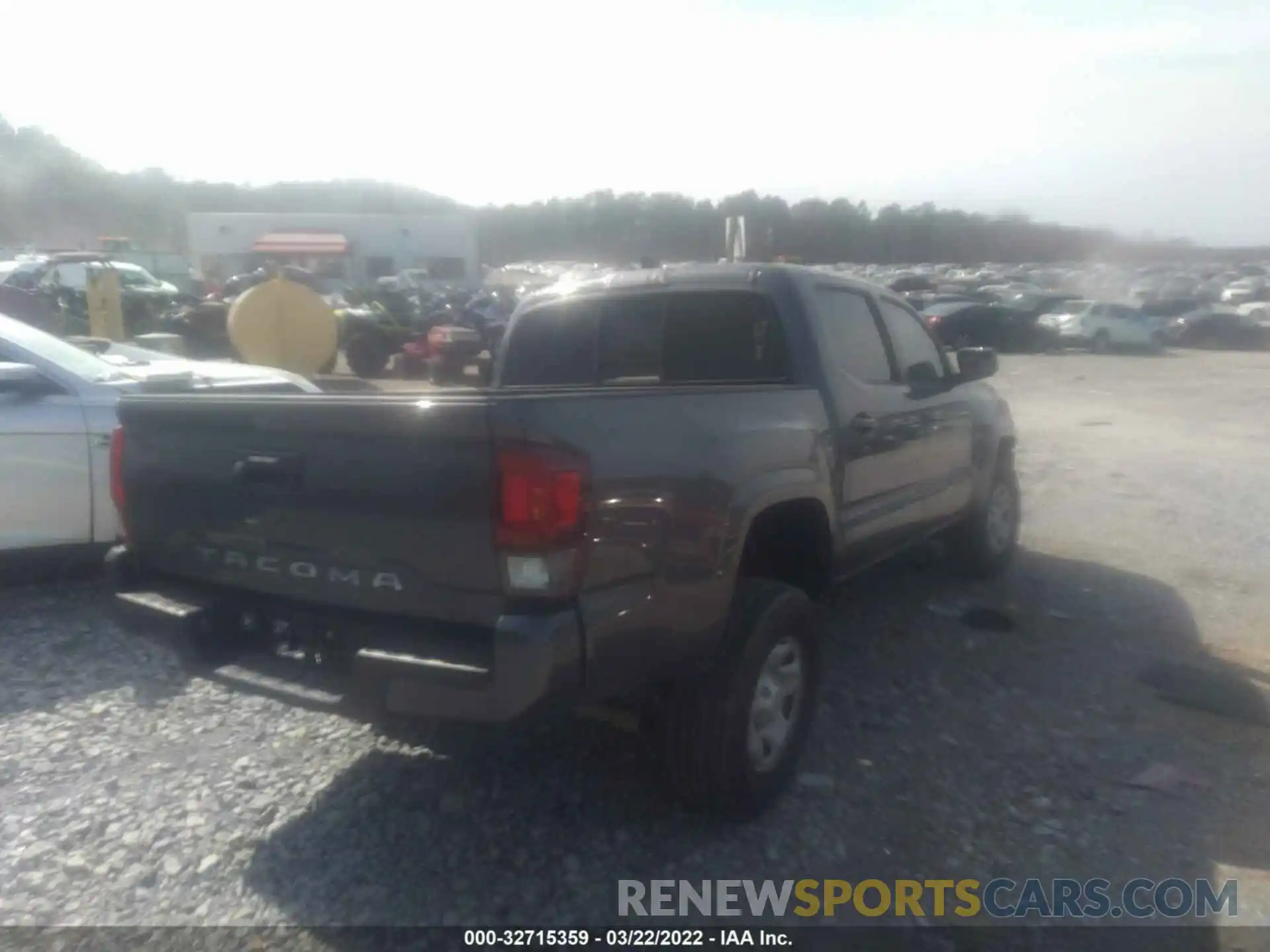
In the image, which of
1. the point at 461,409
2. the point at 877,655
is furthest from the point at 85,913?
the point at 877,655

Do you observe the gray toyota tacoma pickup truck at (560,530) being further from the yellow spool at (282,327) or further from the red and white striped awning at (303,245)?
the red and white striped awning at (303,245)

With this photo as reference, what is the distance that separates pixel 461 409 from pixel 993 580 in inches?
191

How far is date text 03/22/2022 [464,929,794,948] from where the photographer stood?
3.31 metres

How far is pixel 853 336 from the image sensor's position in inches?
205

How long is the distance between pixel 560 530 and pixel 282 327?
51.1 ft

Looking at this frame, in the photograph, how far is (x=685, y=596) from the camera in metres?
3.55

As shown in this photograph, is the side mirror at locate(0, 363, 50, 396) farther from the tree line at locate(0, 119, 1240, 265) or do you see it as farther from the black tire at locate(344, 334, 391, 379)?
the black tire at locate(344, 334, 391, 379)

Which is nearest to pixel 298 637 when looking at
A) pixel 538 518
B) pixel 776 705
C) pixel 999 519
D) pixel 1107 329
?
pixel 538 518

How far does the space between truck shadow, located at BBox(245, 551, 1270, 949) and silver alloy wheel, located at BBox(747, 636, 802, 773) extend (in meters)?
0.24

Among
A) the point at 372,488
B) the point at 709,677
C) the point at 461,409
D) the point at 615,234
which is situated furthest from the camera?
the point at 615,234

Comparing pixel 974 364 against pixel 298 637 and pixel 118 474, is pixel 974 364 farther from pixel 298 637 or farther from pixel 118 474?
pixel 118 474

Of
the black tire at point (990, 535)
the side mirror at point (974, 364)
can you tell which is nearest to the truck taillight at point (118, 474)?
the side mirror at point (974, 364)

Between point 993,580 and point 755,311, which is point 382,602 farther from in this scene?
point 993,580

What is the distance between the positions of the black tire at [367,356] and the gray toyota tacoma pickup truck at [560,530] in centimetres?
1614
